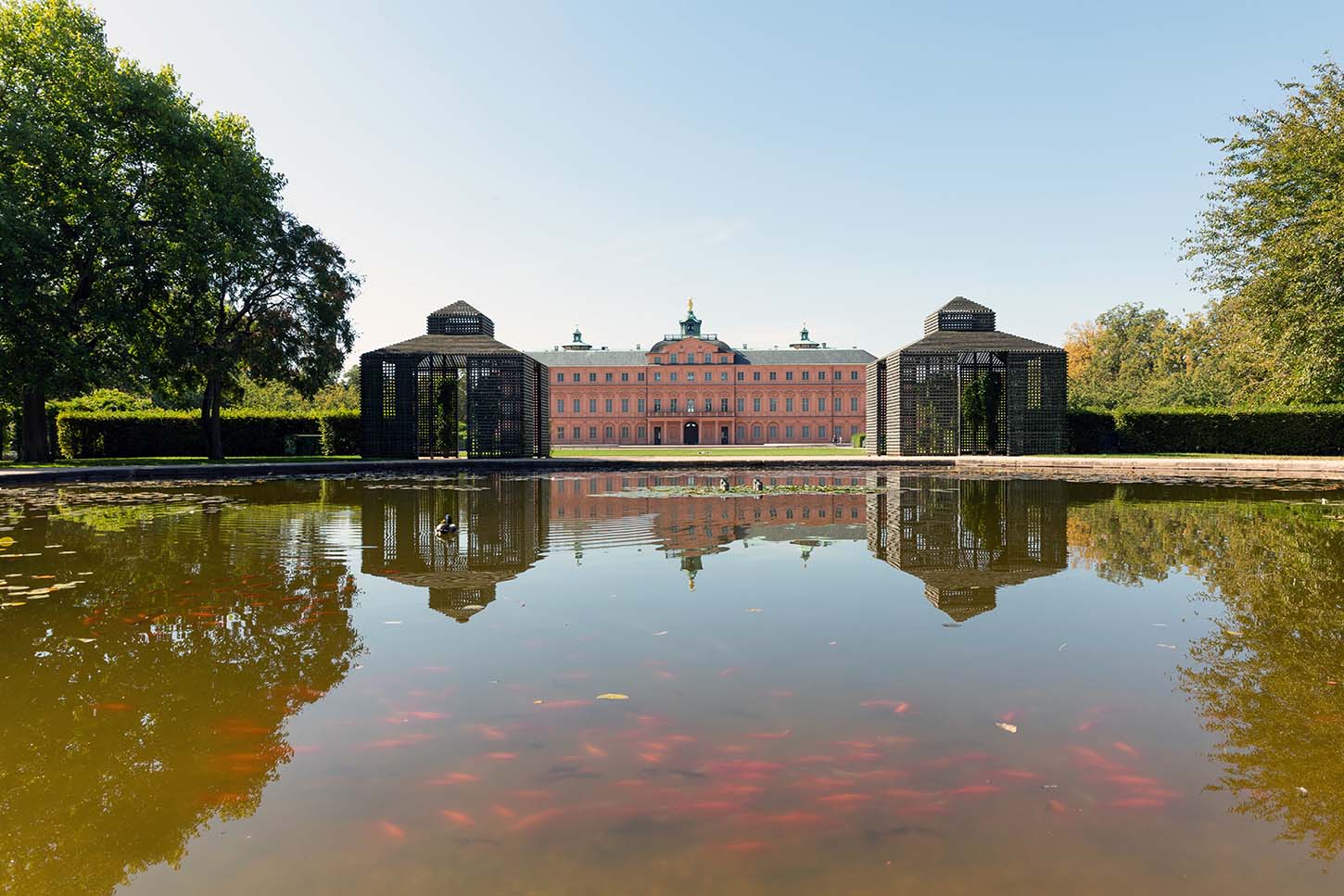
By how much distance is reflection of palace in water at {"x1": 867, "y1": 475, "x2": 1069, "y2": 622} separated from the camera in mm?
5871

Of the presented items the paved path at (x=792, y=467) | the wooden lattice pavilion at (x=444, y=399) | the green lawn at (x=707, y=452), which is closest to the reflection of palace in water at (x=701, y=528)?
the paved path at (x=792, y=467)

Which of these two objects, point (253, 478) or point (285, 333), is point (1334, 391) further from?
point (285, 333)

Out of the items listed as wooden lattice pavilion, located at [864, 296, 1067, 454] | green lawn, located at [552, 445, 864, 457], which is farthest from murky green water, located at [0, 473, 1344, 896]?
green lawn, located at [552, 445, 864, 457]

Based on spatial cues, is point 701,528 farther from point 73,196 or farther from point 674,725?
point 73,196

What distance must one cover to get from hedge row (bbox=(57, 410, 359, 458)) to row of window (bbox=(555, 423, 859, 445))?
49813 mm

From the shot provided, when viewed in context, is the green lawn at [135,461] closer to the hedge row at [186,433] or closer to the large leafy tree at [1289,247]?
the hedge row at [186,433]

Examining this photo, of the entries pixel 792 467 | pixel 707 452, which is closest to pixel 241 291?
pixel 792 467

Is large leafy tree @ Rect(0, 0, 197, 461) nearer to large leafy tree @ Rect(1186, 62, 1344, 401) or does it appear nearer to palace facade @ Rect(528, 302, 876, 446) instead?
large leafy tree @ Rect(1186, 62, 1344, 401)

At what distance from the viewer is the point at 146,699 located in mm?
3422

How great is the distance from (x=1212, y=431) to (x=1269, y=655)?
3243 centimetres

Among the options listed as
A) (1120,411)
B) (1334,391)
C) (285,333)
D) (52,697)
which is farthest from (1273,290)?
(285,333)

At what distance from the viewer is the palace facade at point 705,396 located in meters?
81.3

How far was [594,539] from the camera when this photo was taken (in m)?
8.55

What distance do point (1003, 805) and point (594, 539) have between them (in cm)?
647
